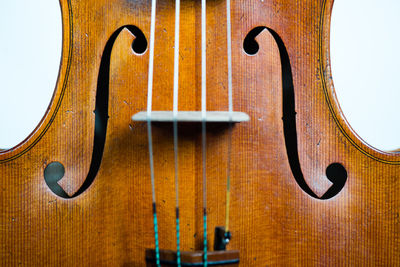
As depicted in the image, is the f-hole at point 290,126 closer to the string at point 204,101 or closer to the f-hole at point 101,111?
the string at point 204,101

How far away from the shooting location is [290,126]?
84 centimetres

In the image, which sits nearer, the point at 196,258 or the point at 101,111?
the point at 196,258

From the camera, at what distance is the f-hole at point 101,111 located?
31.9 inches

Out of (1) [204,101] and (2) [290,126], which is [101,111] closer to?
(1) [204,101]

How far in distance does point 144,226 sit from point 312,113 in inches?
21.0

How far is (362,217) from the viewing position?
0.82 metres

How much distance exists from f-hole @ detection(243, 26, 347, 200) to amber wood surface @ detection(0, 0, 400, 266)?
0.03 ft

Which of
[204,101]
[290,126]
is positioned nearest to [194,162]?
[204,101]

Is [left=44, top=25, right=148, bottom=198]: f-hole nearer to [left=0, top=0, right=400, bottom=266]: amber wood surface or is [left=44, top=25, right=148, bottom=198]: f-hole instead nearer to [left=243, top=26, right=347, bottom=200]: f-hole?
[left=0, top=0, right=400, bottom=266]: amber wood surface

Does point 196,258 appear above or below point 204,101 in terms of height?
below

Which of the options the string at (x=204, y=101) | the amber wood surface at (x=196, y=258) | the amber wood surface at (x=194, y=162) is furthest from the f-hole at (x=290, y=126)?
the amber wood surface at (x=196, y=258)

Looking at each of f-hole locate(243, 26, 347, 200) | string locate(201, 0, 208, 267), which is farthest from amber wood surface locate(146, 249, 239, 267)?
f-hole locate(243, 26, 347, 200)

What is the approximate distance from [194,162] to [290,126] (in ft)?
0.92

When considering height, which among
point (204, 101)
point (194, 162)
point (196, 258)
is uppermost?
point (204, 101)
